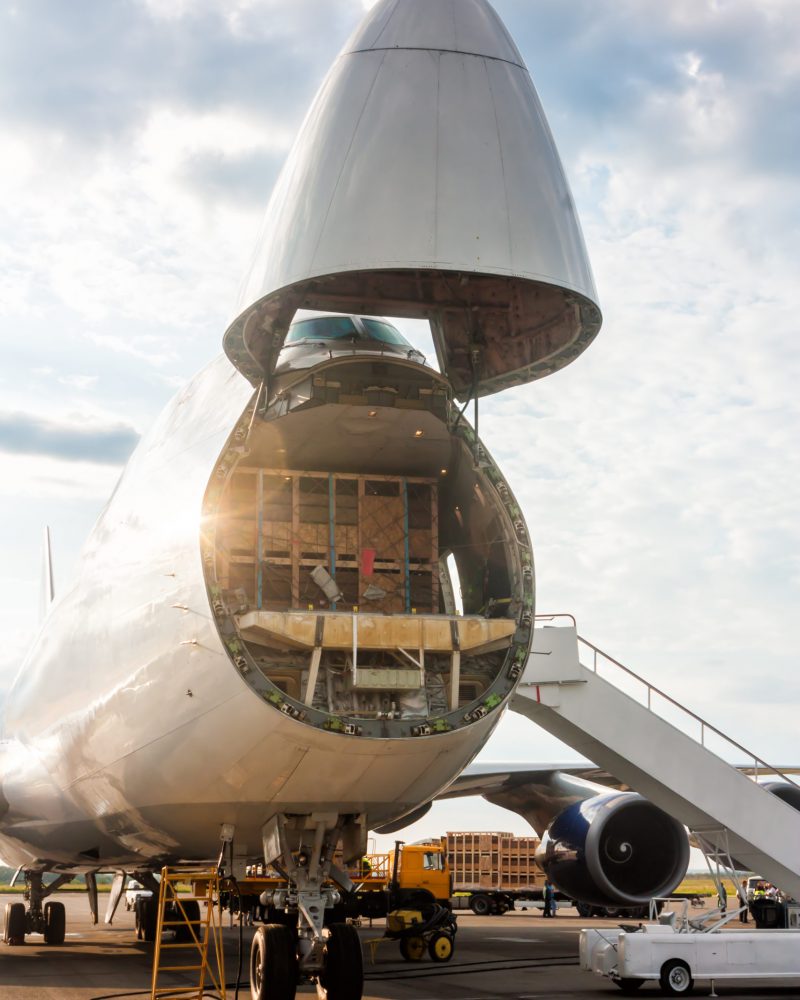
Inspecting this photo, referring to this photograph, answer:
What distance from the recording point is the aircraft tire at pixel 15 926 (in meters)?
19.8

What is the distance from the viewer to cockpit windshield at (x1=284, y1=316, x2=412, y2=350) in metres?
11.3

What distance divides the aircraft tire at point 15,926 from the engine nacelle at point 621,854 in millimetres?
8547

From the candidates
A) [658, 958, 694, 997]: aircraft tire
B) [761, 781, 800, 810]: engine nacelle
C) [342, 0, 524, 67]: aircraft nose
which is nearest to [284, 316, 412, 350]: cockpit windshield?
[342, 0, 524, 67]: aircraft nose

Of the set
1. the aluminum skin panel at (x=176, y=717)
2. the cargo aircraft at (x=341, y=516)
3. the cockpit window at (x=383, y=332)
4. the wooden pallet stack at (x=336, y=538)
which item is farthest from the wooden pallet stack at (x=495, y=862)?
the cockpit window at (x=383, y=332)

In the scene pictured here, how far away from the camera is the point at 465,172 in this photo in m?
9.27

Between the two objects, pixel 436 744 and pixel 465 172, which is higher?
pixel 465 172

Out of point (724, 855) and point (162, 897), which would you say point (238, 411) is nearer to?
point (162, 897)

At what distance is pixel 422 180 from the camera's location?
923 centimetres

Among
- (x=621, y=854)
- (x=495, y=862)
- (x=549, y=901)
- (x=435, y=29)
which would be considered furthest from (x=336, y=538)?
(x=495, y=862)

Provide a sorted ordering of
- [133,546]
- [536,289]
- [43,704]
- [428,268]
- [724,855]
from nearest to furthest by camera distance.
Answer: [428,268] < [536,289] < [133,546] < [43,704] < [724,855]

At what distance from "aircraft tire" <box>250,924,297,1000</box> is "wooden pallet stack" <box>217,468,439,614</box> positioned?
3.04 meters

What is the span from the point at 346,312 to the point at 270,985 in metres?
5.88

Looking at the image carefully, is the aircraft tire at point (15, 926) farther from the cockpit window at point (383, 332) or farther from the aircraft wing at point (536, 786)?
the cockpit window at point (383, 332)

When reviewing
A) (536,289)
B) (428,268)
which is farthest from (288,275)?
(536,289)
